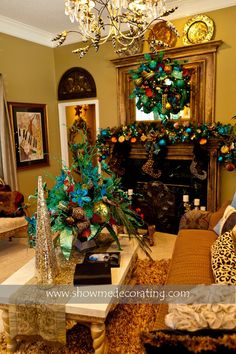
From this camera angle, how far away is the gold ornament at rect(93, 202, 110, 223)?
2.03 meters

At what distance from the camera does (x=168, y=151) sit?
3.92m

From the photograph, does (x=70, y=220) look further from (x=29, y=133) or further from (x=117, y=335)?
(x=29, y=133)

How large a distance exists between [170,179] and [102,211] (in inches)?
88.2

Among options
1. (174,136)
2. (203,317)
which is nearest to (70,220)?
(203,317)

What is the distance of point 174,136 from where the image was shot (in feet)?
11.9

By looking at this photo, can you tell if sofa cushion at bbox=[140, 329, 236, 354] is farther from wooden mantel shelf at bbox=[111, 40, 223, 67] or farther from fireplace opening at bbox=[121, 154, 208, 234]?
wooden mantel shelf at bbox=[111, 40, 223, 67]

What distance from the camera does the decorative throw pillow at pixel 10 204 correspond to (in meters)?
3.50

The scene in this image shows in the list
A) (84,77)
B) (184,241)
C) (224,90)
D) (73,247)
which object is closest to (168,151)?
(224,90)

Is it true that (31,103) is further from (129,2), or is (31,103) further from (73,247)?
(73,247)

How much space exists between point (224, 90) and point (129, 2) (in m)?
2.00

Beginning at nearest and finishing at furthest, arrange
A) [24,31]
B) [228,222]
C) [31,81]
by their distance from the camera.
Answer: [228,222], [24,31], [31,81]

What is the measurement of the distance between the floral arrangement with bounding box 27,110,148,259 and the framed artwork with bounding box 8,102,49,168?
2581 mm

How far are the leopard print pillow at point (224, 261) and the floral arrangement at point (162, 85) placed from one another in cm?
199

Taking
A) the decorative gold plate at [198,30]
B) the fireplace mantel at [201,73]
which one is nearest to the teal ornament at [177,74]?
the fireplace mantel at [201,73]
